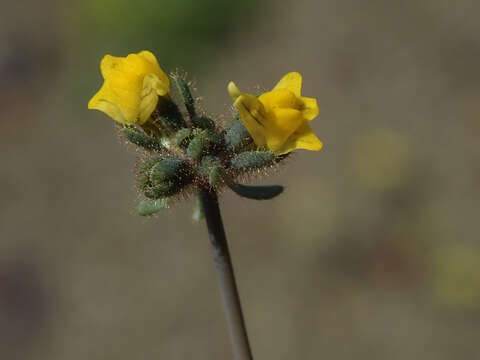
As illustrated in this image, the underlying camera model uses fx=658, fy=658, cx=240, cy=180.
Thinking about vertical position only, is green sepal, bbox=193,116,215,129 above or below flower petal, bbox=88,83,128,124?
below

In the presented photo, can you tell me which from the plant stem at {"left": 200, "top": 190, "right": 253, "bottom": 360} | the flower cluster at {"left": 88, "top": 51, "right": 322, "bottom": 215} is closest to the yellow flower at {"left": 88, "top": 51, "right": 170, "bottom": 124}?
the flower cluster at {"left": 88, "top": 51, "right": 322, "bottom": 215}

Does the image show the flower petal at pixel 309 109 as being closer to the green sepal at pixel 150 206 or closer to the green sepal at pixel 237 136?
the green sepal at pixel 237 136

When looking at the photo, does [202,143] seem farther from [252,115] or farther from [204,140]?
[252,115]

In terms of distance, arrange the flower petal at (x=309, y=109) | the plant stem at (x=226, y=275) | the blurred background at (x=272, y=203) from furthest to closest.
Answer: the blurred background at (x=272, y=203), the flower petal at (x=309, y=109), the plant stem at (x=226, y=275)

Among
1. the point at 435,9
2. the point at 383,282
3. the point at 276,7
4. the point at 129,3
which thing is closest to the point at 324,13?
the point at 276,7

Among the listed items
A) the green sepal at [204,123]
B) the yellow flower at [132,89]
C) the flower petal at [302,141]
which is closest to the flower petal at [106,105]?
the yellow flower at [132,89]

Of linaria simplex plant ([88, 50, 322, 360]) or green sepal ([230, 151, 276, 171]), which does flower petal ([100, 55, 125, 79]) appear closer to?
linaria simplex plant ([88, 50, 322, 360])

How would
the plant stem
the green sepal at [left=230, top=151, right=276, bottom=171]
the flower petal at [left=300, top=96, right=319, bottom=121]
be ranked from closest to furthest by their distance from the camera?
the plant stem
the green sepal at [left=230, top=151, right=276, bottom=171]
the flower petal at [left=300, top=96, right=319, bottom=121]
